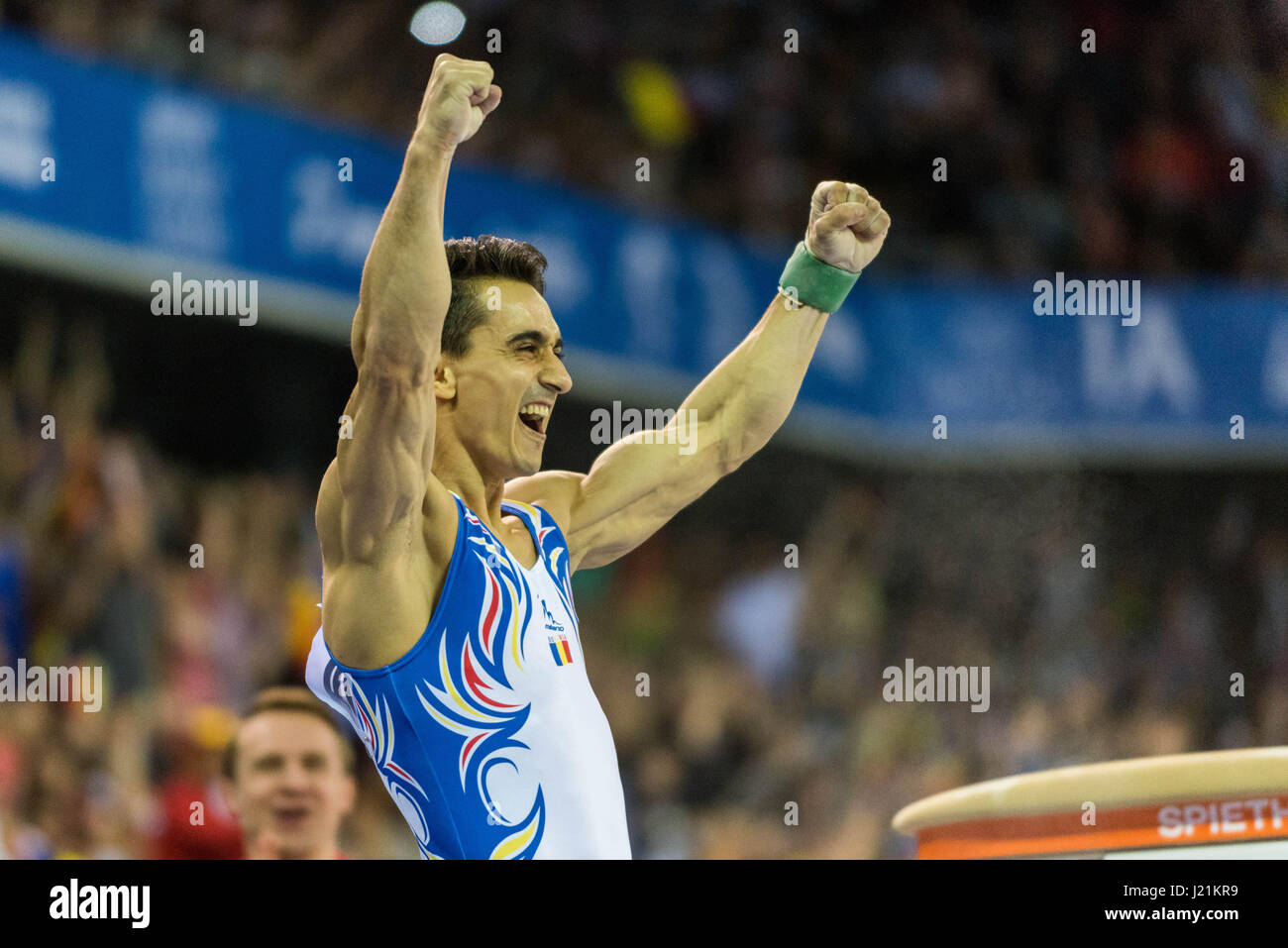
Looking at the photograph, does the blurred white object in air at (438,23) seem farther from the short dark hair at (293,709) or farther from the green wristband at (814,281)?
the short dark hair at (293,709)

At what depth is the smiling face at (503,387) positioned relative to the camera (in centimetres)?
271

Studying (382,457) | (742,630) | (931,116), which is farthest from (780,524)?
(382,457)

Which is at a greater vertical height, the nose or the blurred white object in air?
the blurred white object in air

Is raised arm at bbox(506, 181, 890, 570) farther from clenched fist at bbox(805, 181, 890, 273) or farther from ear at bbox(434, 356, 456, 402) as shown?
ear at bbox(434, 356, 456, 402)

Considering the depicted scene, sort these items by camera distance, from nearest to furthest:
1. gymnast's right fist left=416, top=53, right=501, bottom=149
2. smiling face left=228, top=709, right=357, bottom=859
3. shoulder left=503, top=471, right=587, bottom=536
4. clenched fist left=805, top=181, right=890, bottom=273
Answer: gymnast's right fist left=416, top=53, right=501, bottom=149
shoulder left=503, top=471, right=587, bottom=536
clenched fist left=805, top=181, right=890, bottom=273
smiling face left=228, top=709, right=357, bottom=859

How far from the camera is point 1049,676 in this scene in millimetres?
6953

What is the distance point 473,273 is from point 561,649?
2.48 feet

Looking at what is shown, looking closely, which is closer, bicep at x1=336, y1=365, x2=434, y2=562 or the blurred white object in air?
bicep at x1=336, y1=365, x2=434, y2=562

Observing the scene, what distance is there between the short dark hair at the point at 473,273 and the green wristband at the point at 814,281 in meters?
0.62

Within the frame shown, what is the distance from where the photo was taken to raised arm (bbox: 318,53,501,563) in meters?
2.24

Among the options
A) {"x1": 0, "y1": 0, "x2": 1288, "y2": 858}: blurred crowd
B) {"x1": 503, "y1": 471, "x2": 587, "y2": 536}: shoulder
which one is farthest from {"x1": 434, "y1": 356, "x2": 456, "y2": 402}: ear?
{"x1": 0, "y1": 0, "x2": 1288, "y2": 858}: blurred crowd

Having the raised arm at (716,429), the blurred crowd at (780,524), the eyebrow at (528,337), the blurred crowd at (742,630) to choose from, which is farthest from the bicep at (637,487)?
the blurred crowd at (780,524)

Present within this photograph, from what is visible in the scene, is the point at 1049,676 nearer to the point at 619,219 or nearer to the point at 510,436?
the point at 619,219

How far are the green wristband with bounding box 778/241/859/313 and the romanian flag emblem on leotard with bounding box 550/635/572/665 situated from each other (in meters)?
1.02
